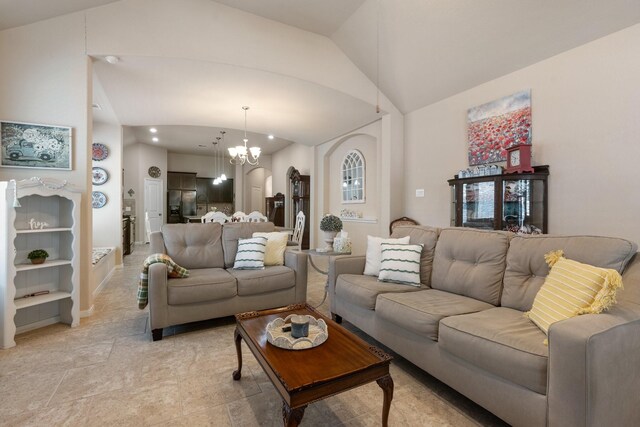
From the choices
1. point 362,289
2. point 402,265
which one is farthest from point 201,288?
point 402,265

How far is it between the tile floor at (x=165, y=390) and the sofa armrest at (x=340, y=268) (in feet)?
2.73

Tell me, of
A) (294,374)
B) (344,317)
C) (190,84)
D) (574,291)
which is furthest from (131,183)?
(574,291)

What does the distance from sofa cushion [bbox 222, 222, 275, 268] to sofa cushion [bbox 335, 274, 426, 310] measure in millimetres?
1255

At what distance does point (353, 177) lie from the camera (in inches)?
246

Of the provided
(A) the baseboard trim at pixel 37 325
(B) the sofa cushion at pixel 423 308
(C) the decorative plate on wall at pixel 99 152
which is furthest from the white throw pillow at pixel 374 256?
(C) the decorative plate on wall at pixel 99 152

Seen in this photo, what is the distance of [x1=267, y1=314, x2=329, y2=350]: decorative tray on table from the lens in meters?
1.50

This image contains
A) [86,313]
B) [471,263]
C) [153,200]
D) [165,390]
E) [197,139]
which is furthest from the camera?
[153,200]

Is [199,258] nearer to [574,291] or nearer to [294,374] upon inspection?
[294,374]

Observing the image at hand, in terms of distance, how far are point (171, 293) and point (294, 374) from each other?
1.74m

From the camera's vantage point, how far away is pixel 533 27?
9.45 feet

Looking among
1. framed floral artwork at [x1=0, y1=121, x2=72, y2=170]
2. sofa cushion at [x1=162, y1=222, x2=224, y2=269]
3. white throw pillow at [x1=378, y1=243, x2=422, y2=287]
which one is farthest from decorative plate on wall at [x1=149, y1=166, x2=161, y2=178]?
white throw pillow at [x1=378, y1=243, x2=422, y2=287]

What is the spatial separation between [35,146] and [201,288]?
2090 mm

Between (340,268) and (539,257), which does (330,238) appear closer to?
(340,268)

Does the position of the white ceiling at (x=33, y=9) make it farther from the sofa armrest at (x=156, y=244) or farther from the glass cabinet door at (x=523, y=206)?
the glass cabinet door at (x=523, y=206)
